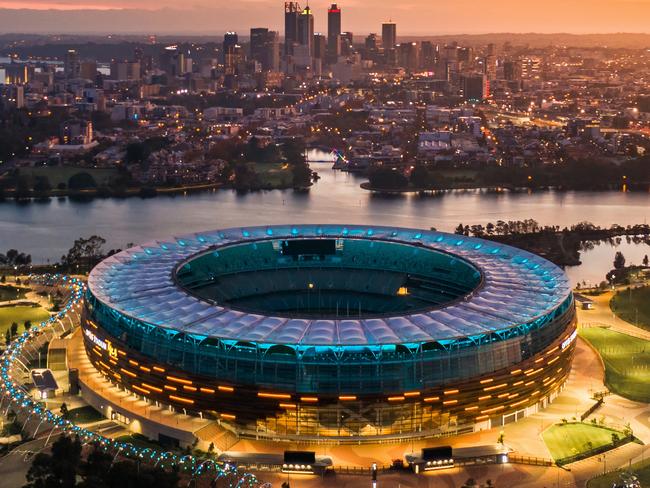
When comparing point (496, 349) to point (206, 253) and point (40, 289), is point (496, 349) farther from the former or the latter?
point (40, 289)

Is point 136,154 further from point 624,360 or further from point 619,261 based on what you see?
point 624,360

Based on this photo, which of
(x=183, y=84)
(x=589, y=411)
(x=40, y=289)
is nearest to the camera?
(x=589, y=411)

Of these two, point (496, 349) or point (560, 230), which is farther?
point (560, 230)

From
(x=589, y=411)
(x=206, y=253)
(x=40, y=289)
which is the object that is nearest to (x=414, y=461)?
(x=589, y=411)

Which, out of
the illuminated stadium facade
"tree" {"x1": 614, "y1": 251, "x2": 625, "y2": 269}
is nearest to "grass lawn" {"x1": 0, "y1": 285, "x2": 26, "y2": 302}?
the illuminated stadium facade

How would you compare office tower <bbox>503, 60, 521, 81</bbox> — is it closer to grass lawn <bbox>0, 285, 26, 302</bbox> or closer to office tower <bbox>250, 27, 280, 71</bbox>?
office tower <bbox>250, 27, 280, 71</bbox>

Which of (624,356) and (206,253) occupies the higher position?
(206,253)

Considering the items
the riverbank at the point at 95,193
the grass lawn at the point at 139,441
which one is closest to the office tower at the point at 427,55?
the riverbank at the point at 95,193
